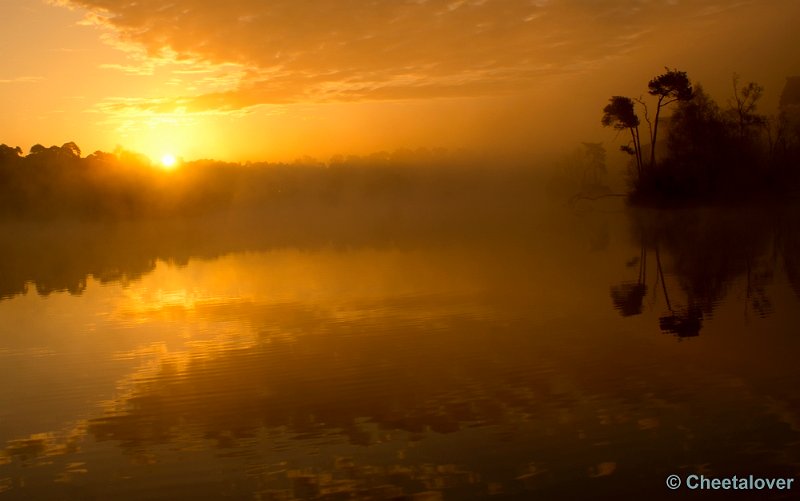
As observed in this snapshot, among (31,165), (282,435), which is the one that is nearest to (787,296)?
(282,435)

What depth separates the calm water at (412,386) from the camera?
8.35 metres

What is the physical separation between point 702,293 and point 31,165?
11140 centimetres

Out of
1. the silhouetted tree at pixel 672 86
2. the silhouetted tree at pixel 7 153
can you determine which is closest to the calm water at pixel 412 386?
the silhouetted tree at pixel 672 86

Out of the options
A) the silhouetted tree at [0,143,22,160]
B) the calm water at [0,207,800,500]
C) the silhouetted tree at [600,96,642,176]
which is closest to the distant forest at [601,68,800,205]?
the silhouetted tree at [600,96,642,176]

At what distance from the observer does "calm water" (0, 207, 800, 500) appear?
8.35 meters

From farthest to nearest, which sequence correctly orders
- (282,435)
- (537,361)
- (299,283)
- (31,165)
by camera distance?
(31,165)
(299,283)
(537,361)
(282,435)

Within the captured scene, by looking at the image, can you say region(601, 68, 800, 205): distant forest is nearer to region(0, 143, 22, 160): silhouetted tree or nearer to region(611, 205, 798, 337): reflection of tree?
region(611, 205, 798, 337): reflection of tree

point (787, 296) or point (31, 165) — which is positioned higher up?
point (31, 165)

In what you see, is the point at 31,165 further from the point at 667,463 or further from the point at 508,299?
the point at 667,463

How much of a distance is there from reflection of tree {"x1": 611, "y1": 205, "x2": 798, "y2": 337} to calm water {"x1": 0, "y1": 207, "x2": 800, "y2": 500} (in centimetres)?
19

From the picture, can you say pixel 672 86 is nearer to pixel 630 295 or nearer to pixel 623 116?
pixel 623 116

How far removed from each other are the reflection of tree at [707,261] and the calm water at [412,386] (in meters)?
0.19

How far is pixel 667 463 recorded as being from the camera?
8164 mm

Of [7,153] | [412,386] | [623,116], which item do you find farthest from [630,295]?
[7,153]
